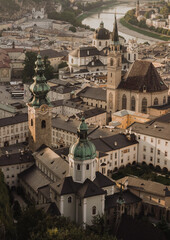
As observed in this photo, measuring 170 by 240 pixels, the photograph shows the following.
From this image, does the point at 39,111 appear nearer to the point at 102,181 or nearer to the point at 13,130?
the point at 102,181

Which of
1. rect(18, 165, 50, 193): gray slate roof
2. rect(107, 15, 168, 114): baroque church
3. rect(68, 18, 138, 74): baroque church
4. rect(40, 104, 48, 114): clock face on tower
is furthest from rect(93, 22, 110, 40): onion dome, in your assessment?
rect(18, 165, 50, 193): gray slate roof

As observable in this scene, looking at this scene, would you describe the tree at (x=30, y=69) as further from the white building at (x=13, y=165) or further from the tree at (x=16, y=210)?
the tree at (x=16, y=210)

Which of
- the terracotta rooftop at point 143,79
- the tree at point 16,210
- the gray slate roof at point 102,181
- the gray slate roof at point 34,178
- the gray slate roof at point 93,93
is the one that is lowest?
the tree at point 16,210

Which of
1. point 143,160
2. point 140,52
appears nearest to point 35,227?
point 143,160

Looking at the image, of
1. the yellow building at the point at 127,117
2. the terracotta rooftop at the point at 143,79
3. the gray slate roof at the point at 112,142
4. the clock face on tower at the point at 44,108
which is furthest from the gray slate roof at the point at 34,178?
the terracotta rooftop at the point at 143,79

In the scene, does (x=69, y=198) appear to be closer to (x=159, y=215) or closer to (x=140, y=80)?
(x=159, y=215)

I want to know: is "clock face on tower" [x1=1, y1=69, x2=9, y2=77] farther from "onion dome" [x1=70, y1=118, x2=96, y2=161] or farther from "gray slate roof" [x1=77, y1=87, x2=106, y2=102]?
"onion dome" [x1=70, y1=118, x2=96, y2=161]
